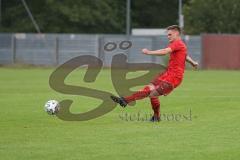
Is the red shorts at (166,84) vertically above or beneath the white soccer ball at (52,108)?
above

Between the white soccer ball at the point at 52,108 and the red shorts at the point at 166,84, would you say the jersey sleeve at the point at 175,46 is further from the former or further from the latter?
the white soccer ball at the point at 52,108

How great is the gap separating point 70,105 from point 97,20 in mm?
49649

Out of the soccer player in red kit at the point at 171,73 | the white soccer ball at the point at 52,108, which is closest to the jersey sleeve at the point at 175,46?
the soccer player in red kit at the point at 171,73

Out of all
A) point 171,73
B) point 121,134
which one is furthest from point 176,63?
point 121,134

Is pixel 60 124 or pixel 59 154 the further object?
pixel 60 124

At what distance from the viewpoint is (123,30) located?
72.1 metres

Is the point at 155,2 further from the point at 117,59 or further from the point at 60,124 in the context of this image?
the point at 60,124

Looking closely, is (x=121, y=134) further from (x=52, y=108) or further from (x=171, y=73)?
(x=52, y=108)

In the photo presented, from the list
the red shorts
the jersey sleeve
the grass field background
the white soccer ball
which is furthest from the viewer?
the white soccer ball

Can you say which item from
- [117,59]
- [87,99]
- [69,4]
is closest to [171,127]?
[87,99]

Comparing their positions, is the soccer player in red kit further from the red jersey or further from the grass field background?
the grass field background

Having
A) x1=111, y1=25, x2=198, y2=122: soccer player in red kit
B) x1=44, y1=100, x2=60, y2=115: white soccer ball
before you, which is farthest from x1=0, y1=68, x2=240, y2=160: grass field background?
x1=111, y1=25, x2=198, y2=122: soccer player in red kit

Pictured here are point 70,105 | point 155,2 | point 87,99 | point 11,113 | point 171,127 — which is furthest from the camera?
point 155,2

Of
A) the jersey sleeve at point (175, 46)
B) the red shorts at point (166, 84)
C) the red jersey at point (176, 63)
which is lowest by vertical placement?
the red shorts at point (166, 84)
